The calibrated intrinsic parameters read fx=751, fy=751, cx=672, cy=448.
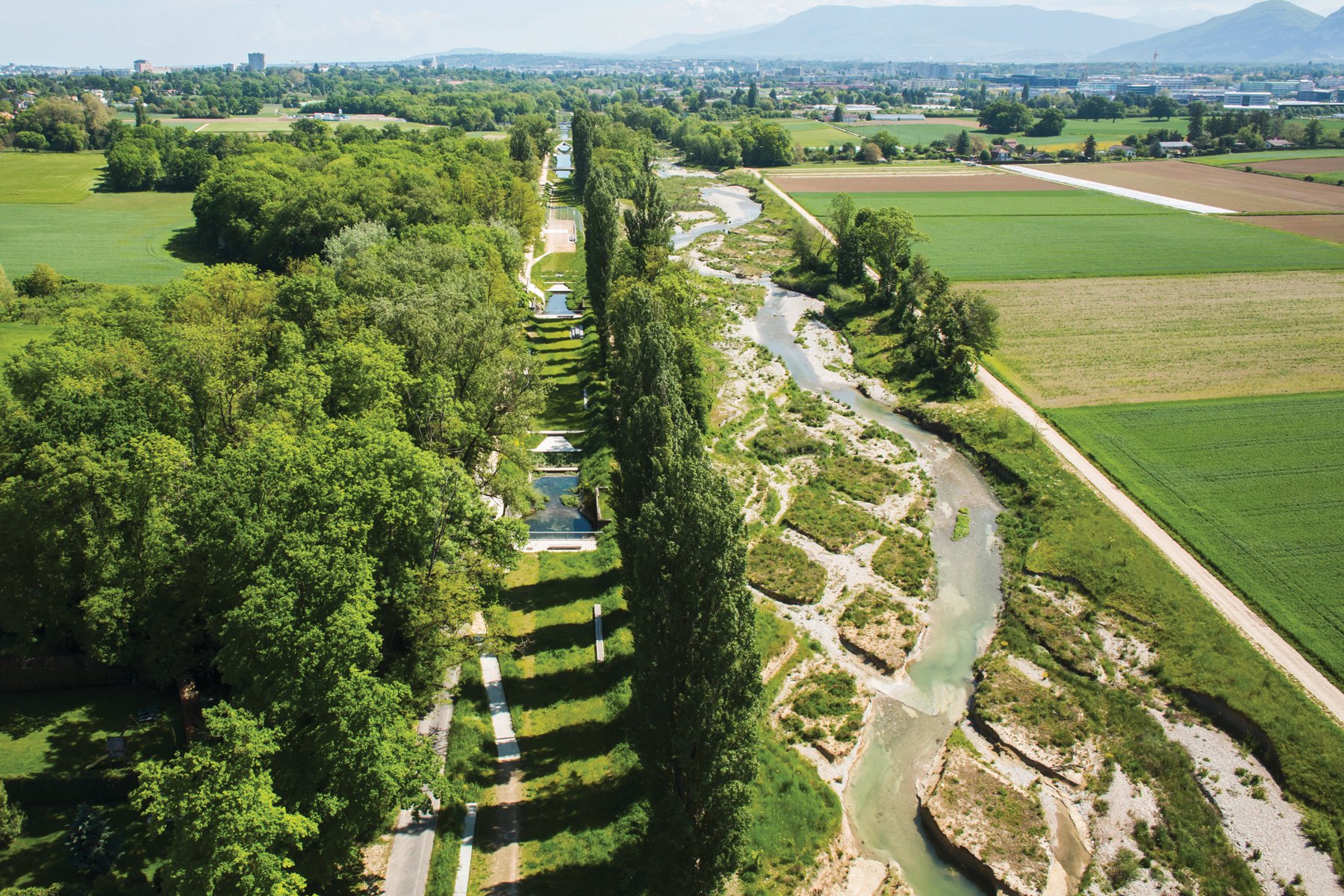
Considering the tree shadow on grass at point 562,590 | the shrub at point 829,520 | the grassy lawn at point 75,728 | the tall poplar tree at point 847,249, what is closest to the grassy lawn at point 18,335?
the grassy lawn at point 75,728

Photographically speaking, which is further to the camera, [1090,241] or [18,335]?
[1090,241]

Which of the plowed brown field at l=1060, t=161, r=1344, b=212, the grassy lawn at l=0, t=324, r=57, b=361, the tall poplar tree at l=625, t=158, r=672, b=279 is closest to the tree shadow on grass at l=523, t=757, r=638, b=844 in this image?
the tall poplar tree at l=625, t=158, r=672, b=279

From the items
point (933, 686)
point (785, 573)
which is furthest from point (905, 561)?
point (933, 686)

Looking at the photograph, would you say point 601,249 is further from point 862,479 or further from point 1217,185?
point 1217,185

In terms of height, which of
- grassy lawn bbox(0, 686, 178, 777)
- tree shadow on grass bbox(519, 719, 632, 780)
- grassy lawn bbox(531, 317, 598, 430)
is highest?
grassy lawn bbox(531, 317, 598, 430)

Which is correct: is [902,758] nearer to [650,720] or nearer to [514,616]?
[650,720]

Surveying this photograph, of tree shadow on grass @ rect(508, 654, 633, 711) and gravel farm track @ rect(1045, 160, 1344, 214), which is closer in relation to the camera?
tree shadow on grass @ rect(508, 654, 633, 711)

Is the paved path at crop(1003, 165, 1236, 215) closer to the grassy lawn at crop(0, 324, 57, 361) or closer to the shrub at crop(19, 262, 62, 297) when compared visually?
the grassy lawn at crop(0, 324, 57, 361)

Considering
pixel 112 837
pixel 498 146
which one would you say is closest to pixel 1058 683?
pixel 112 837
